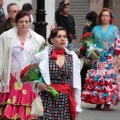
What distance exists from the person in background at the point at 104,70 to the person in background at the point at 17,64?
2.91 meters

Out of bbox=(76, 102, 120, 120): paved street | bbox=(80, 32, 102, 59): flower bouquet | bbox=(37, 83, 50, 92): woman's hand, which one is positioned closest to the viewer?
bbox=(37, 83, 50, 92): woman's hand

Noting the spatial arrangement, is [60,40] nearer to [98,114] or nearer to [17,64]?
[17,64]

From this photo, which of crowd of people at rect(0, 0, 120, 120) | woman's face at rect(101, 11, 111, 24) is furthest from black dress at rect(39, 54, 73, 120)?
woman's face at rect(101, 11, 111, 24)

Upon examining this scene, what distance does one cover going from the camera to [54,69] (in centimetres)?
859

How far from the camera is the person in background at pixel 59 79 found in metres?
8.59

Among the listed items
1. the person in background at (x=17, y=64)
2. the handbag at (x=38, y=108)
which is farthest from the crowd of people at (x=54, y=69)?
the handbag at (x=38, y=108)

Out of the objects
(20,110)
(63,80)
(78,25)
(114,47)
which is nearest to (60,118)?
(63,80)

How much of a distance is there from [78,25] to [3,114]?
14.4 m

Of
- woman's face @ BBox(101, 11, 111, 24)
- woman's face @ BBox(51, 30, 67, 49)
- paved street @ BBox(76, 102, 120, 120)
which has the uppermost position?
woman's face @ BBox(51, 30, 67, 49)

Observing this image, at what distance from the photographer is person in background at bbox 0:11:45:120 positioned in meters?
10.1

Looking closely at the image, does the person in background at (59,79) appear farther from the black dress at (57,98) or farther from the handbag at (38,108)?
the handbag at (38,108)

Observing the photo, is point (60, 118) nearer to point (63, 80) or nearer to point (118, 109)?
point (63, 80)

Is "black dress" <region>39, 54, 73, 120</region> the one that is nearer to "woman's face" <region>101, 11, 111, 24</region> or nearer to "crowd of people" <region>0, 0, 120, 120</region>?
"crowd of people" <region>0, 0, 120, 120</region>

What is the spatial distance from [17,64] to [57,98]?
174cm
